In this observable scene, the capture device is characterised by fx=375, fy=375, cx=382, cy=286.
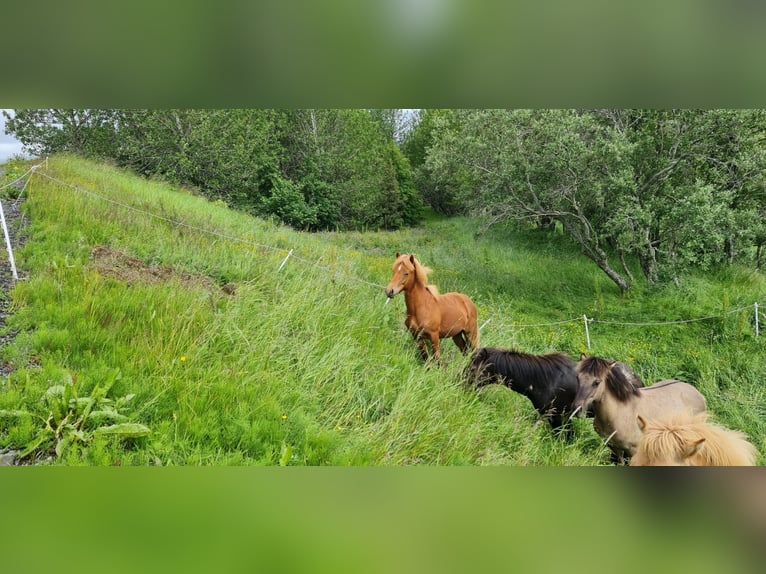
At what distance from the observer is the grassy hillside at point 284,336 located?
4.23ft

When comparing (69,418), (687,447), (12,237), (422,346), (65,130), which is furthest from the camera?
(422,346)

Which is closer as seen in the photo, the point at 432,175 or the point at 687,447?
the point at 687,447

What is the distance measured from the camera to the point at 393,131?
1494 millimetres

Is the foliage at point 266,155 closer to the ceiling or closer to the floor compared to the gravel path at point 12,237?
closer to the ceiling

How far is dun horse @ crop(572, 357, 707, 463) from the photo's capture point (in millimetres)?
1633

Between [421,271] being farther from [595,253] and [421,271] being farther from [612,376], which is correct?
[612,376]

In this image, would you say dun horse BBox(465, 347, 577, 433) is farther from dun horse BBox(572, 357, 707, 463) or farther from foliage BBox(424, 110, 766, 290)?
foliage BBox(424, 110, 766, 290)

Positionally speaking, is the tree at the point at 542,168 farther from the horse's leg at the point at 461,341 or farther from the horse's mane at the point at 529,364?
the horse's leg at the point at 461,341

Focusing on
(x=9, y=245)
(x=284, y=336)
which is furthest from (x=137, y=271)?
(x=284, y=336)

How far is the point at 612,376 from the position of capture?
1.70m

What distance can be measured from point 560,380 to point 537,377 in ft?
0.34

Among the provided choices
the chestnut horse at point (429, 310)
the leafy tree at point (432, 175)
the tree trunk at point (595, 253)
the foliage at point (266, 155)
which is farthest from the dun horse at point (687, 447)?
the foliage at point (266, 155)

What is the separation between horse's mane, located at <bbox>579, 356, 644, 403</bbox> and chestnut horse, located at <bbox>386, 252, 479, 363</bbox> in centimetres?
50
